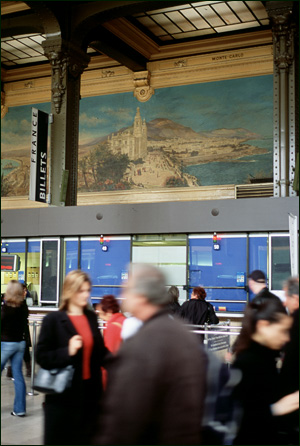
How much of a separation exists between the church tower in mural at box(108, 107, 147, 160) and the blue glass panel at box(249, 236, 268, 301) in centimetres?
783

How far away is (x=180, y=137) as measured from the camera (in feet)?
70.3

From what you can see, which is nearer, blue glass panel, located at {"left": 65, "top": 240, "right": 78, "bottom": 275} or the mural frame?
blue glass panel, located at {"left": 65, "top": 240, "right": 78, "bottom": 275}

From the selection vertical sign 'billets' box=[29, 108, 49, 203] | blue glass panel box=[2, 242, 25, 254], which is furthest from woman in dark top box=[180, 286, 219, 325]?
blue glass panel box=[2, 242, 25, 254]

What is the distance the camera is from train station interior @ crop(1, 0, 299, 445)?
15461 mm

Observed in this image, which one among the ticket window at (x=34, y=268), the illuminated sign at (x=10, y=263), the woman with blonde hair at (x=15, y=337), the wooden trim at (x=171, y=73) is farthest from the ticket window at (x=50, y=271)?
the woman with blonde hair at (x=15, y=337)

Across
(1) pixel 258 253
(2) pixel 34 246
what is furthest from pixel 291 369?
(2) pixel 34 246

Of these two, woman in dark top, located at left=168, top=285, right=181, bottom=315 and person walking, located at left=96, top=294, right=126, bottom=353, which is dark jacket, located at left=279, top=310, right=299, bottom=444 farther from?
woman in dark top, located at left=168, top=285, right=181, bottom=315

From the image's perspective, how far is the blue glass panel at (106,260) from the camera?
17.1 meters

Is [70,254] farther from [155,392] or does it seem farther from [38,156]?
[155,392]

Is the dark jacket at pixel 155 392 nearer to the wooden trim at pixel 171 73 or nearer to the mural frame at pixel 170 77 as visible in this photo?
the mural frame at pixel 170 77

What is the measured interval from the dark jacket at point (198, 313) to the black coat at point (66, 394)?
5.37 metres

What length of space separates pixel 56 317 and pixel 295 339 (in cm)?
181

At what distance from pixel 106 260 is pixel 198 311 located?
7881mm

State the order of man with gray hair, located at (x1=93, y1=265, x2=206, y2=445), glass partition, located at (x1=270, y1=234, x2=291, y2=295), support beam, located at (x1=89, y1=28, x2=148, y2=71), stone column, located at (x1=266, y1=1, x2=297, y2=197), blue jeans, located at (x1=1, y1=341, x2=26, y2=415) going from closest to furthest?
man with gray hair, located at (x1=93, y1=265, x2=206, y2=445) → blue jeans, located at (x1=1, y1=341, x2=26, y2=415) → glass partition, located at (x1=270, y1=234, x2=291, y2=295) → stone column, located at (x1=266, y1=1, x2=297, y2=197) → support beam, located at (x1=89, y1=28, x2=148, y2=71)
